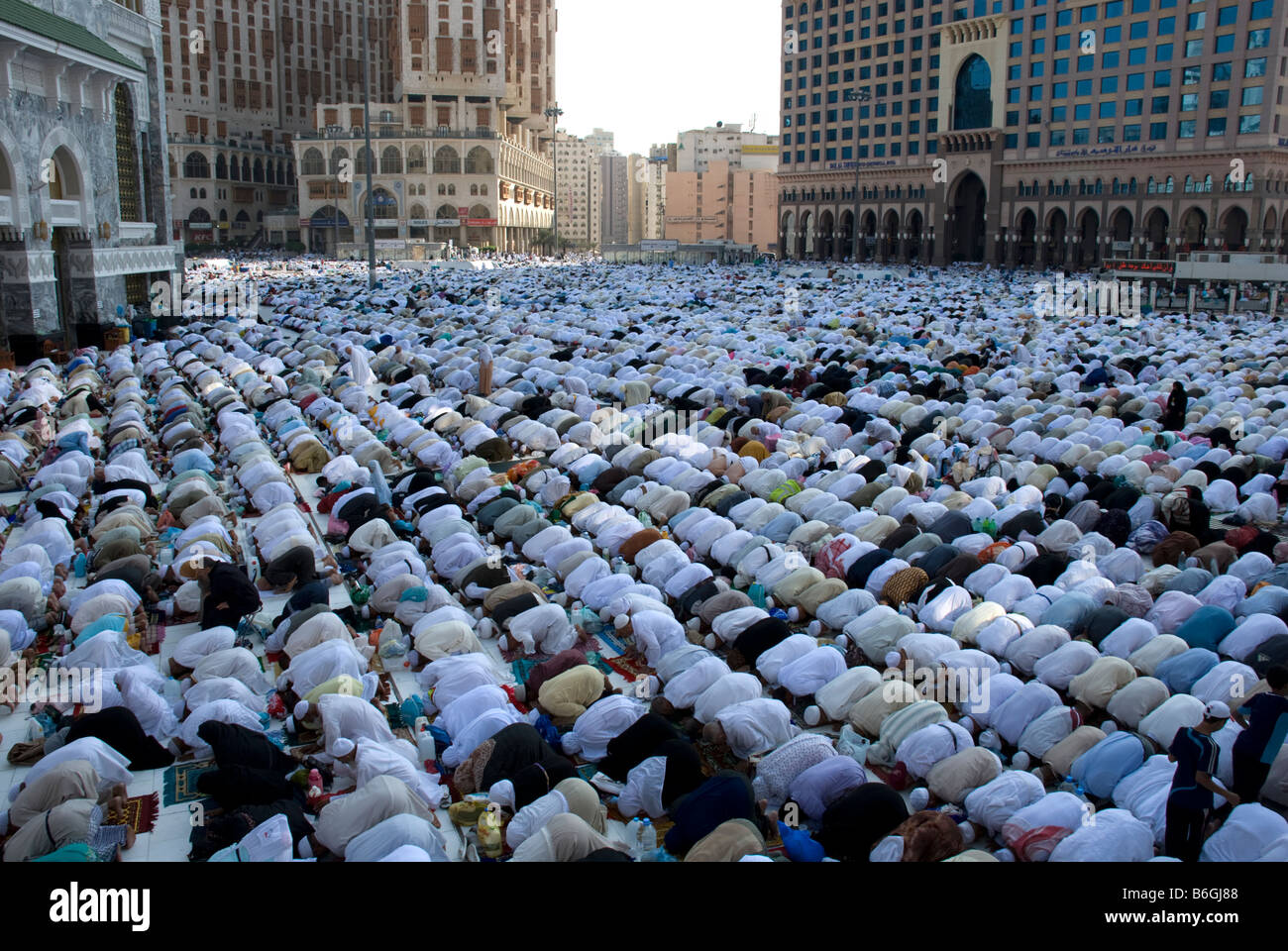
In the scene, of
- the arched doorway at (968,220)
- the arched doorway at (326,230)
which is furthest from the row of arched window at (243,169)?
the arched doorway at (968,220)

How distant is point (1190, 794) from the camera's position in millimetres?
5891

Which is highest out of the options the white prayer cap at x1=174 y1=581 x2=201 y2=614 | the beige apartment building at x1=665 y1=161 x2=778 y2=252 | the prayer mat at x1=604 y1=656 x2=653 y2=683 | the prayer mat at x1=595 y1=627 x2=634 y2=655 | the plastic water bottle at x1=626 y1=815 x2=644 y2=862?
the beige apartment building at x1=665 y1=161 x2=778 y2=252

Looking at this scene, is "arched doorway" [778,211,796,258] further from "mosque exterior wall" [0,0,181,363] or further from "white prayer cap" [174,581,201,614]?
"white prayer cap" [174,581,201,614]

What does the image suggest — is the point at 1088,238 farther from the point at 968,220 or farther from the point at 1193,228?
the point at 968,220

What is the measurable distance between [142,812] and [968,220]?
66.0m

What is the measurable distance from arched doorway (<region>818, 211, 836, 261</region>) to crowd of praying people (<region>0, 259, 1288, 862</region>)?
56011 mm

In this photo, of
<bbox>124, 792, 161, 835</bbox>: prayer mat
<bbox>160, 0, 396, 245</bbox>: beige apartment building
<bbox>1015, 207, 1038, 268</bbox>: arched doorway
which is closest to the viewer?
<bbox>124, 792, 161, 835</bbox>: prayer mat

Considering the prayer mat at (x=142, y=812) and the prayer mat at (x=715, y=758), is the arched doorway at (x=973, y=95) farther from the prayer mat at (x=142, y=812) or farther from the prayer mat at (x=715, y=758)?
the prayer mat at (x=142, y=812)

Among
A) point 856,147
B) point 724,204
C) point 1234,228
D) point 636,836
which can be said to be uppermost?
point 856,147

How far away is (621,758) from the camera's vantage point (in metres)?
7.04

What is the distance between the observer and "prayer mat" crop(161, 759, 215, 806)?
6855 millimetres

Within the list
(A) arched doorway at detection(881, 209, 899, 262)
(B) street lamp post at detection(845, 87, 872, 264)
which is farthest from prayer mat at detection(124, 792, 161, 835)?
(A) arched doorway at detection(881, 209, 899, 262)

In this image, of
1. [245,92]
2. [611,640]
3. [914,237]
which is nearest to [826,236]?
[914,237]
